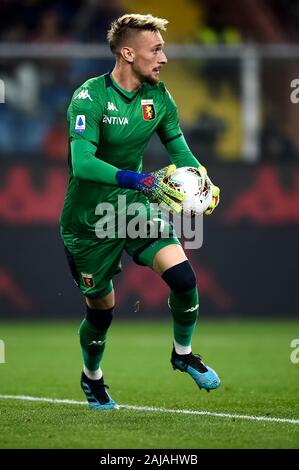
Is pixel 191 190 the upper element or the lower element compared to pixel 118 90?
lower

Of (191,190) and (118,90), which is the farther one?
(118,90)

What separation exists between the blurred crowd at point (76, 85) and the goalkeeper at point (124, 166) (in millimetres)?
7335

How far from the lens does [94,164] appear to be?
7.22 metres

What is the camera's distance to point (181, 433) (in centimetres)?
654

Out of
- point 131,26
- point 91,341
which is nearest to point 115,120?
point 131,26

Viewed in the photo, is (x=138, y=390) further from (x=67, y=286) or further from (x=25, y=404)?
(x=67, y=286)

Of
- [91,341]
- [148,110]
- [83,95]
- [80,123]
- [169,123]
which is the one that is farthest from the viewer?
[91,341]

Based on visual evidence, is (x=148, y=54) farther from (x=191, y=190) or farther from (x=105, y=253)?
(x=105, y=253)

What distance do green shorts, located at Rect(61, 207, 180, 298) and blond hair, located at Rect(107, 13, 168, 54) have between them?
128 cm

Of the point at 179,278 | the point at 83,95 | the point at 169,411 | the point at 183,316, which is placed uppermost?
the point at 83,95

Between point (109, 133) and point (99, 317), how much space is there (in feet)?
4.53

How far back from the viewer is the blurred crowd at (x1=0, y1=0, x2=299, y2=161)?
15.2 meters
